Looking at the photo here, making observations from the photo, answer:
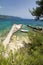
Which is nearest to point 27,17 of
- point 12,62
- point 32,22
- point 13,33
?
point 32,22

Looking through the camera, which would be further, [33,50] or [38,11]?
[38,11]

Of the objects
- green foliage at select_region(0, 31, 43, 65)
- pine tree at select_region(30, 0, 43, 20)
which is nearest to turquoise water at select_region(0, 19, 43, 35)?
green foliage at select_region(0, 31, 43, 65)

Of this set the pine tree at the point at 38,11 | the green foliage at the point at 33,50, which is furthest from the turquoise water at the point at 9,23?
the pine tree at the point at 38,11

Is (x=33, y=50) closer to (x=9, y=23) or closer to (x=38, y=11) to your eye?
(x=9, y=23)

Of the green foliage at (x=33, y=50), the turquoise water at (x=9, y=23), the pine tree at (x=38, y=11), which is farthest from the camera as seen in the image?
the pine tree at (x=38, y=11)

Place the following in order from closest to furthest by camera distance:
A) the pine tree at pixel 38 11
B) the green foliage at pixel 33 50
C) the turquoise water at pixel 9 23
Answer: the green foliage at pixel 33 50 < the turquoise water at pixel 9 23 < the pine tree at pixel 38 11

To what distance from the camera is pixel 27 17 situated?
3049mm

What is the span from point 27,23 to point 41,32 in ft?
1.16

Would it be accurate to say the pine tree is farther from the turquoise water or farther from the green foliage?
the green foliage

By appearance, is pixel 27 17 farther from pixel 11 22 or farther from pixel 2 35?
pixel 2 35

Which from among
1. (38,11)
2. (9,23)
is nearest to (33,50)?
(9,23)

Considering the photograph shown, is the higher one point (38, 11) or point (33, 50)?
point (38, 11)

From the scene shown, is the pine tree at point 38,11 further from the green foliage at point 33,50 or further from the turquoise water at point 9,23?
the green foliage at point 33,50

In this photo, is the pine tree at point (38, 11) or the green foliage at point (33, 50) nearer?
the green foliage at point (33, 50)
